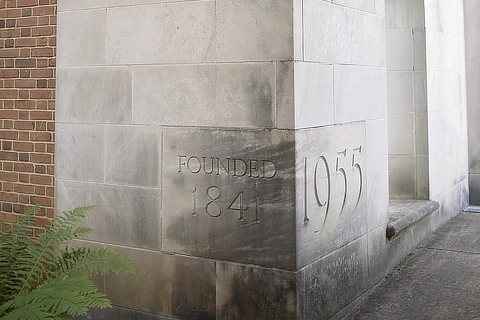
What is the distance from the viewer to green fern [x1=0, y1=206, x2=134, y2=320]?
3.31m

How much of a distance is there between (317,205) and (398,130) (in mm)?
3022

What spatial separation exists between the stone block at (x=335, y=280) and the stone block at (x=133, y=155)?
3.89ft

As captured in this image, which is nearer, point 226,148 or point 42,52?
point 226,148

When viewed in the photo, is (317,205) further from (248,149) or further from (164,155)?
(164,155)

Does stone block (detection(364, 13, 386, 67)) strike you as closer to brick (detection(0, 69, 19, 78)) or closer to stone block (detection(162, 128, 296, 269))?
stone block (detection(162, 128, 296, 269))

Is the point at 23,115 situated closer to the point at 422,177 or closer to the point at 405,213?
the point at 405,213

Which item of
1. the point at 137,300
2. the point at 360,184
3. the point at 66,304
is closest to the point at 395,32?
→ the point at 360,184

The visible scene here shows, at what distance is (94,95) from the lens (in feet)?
15.3

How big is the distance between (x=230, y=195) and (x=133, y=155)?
81 centimetres

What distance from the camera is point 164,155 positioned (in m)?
4.34

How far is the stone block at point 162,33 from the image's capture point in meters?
4.16

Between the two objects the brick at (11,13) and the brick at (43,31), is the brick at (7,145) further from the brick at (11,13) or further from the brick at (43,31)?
the brick at (11,13)

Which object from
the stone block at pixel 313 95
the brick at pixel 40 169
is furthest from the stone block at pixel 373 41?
the brick at pixel 40 169

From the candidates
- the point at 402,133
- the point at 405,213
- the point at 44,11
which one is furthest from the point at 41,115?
the point at 402,133
